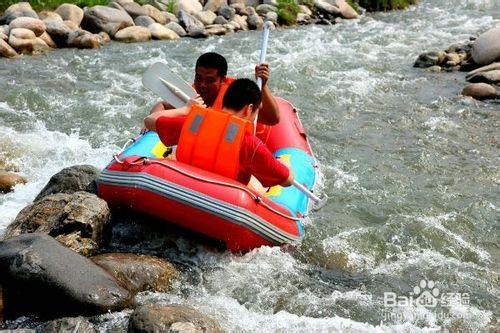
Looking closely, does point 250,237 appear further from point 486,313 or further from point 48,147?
point 48,147

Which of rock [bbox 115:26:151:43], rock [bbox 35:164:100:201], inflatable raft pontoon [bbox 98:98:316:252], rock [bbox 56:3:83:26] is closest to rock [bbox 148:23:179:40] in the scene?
rock [bbox 115:26:151:43]

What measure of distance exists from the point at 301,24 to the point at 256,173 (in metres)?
10.7

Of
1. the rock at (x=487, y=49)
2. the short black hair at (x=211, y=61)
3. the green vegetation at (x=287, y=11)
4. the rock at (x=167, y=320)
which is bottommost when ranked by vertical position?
the green vegetation at (x=287, y=11)

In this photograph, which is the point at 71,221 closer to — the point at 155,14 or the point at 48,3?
the point at 48,3

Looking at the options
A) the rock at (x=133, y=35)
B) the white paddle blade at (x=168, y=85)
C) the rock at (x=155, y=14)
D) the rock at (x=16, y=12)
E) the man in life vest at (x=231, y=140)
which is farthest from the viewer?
the rock at (x=155, y=14)

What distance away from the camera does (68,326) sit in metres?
3.00

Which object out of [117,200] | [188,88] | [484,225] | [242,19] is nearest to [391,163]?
[484,225]

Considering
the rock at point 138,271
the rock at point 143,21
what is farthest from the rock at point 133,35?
the rock at point 138,271

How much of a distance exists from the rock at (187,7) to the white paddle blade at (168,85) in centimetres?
838

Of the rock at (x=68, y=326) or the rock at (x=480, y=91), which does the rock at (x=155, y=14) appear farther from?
the rock at (x=68, y=326)

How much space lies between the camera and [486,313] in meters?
3.66

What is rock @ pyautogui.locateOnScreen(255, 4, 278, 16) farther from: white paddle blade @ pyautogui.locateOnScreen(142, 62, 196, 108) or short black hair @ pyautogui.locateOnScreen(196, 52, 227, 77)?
short black hair @ pyautogui.locateOnScreen(196, 52, 227, 77)

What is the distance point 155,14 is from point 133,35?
1.45 m

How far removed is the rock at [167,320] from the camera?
9.58 ft
